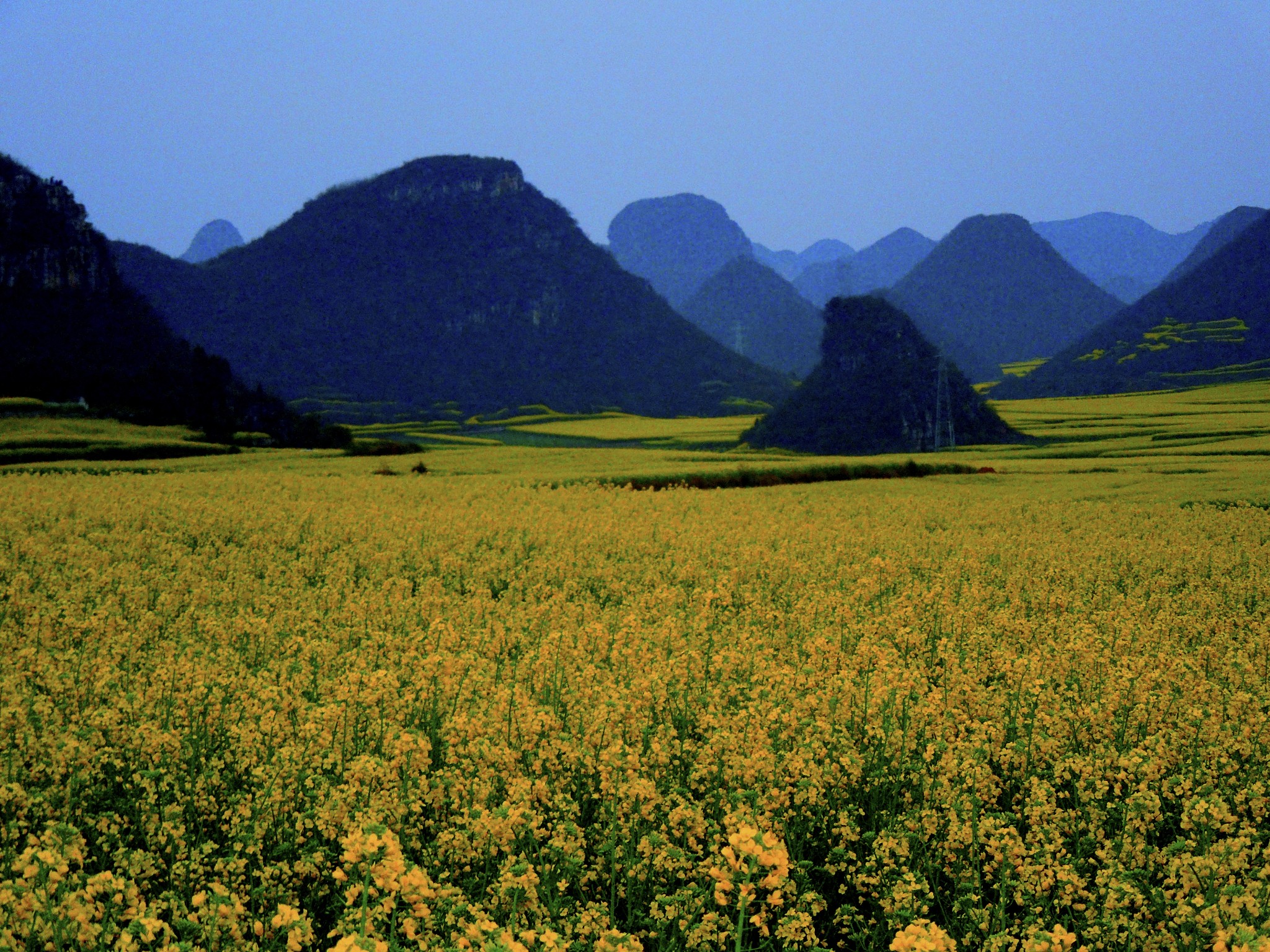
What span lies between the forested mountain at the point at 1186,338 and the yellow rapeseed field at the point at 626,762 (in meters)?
147

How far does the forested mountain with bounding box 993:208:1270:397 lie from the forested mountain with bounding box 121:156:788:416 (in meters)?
58.6

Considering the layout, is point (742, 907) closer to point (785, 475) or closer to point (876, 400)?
point (785, 475)

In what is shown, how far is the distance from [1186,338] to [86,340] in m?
173

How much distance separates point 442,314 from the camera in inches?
7165

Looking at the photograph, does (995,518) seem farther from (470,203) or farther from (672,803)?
(470,203)

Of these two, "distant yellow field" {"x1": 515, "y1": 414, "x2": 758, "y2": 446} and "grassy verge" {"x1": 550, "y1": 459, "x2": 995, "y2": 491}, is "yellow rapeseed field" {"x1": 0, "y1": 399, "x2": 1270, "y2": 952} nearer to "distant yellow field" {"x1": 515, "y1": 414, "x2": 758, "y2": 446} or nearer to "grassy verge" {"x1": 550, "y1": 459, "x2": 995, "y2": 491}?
"grassy verge" {"x1": 550, "y1": 459, "x2": 995, "y2": 491}

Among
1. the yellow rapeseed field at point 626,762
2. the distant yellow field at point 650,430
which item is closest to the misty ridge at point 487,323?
the distant yellow field at point 650,430

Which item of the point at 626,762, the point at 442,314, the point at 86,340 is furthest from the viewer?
the point at 442,314

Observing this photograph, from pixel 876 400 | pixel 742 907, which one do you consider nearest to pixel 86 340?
pixel 876 400

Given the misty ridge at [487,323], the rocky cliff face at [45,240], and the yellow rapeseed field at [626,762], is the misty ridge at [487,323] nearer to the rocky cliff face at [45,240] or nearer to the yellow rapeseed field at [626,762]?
the rocky cliff face at [45,240]

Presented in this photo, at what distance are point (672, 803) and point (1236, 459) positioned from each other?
44741 millimetres

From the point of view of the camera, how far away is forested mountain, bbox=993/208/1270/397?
138250 mm

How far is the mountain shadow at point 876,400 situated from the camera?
8038 cm

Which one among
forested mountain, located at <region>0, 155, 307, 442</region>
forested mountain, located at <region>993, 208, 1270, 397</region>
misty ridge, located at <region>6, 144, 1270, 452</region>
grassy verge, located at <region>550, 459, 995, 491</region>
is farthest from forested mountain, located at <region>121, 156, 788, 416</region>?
grassy verge, located at <region>550, 459, 995, 491</region>
